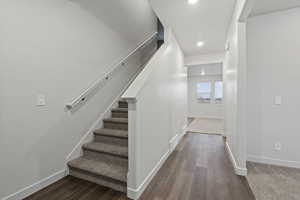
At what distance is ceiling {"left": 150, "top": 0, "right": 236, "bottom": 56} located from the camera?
216 centimetres

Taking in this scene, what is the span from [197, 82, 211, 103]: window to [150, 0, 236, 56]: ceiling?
4536mm

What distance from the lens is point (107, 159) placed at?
210 centimetres

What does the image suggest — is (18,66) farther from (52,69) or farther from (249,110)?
(249,110)

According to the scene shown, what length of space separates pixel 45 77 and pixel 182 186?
87.1 inches

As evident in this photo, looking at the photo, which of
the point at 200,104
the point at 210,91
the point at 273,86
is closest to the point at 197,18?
the point at 273,86

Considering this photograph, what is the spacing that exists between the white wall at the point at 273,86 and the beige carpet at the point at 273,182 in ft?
0.73

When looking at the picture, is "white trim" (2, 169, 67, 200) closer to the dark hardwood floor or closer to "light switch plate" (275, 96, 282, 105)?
the dark hardwood floor

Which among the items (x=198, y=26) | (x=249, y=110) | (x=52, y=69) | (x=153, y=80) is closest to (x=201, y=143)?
(x=249, y=110)

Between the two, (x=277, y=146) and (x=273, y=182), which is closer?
(x=273, y=182)

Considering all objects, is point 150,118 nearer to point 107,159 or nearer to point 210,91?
point 107,159

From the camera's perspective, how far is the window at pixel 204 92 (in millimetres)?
7921

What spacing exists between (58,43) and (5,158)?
1.46 m

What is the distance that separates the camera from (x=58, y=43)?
6.21 ft

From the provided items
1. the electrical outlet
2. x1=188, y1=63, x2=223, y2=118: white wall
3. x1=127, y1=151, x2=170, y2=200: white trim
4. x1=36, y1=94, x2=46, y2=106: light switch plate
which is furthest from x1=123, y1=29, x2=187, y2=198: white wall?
x1=188, y1=63, x2=223, y2=118: white wall
